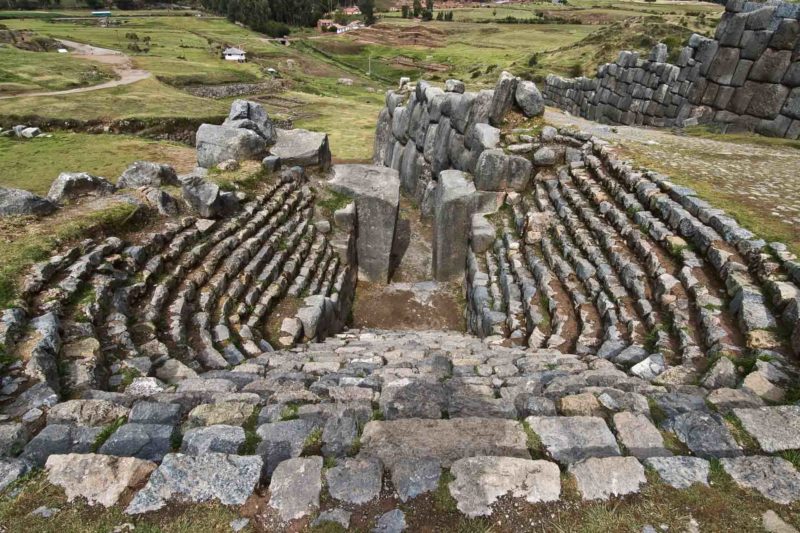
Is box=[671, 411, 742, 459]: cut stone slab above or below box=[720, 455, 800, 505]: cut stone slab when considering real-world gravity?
below

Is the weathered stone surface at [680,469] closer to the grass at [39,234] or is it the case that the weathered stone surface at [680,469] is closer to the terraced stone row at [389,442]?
the terraced stone row at [389,442]

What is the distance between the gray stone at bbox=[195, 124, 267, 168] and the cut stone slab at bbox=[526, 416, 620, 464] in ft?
37.6

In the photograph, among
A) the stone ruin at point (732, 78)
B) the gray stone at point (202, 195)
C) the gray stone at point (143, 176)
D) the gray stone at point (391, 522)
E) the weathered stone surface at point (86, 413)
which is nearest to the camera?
the gray stone at point (391, 522)

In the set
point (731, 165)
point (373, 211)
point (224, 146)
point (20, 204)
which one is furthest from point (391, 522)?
point (731, 165)

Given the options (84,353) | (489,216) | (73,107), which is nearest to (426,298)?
(489,216)

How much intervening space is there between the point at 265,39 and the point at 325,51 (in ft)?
37.2

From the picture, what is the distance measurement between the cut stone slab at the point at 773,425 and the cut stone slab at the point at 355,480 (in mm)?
3218

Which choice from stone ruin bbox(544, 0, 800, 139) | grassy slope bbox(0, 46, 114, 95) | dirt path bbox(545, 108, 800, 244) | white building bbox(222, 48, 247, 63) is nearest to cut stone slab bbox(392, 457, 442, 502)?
dirt path bbox(545, 108, 800, 244)

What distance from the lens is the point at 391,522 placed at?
3.15 meters

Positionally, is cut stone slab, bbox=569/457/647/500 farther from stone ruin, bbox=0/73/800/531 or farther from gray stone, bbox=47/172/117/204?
gray stone, bbox=47/172/117/204

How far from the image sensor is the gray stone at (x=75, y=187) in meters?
8.70

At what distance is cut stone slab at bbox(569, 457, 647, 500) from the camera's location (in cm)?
331

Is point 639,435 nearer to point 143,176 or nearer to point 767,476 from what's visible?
point 767,476

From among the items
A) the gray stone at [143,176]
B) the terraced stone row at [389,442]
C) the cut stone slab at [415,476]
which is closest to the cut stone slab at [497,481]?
the terraced stone row at [389,442]
